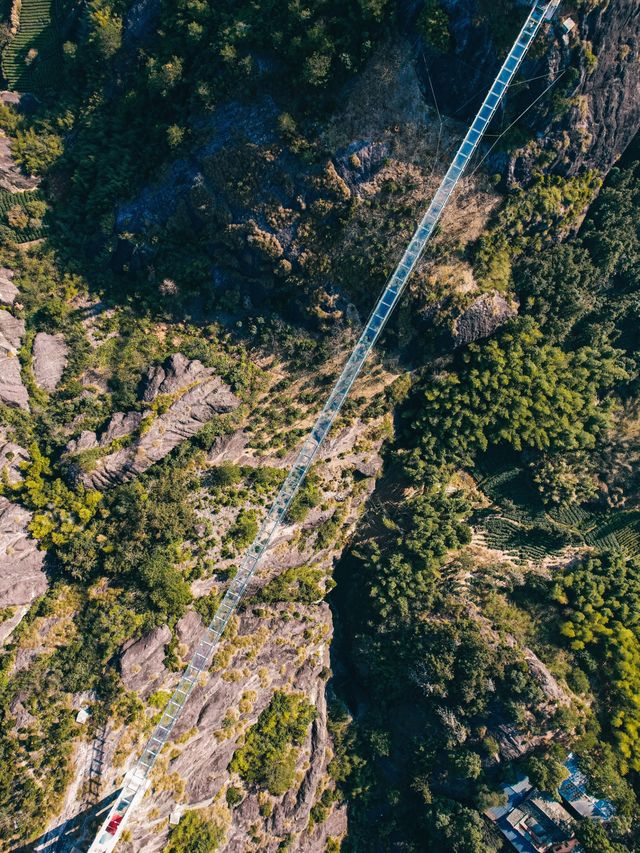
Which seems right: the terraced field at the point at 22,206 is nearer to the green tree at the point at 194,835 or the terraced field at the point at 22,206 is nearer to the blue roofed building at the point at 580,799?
the green tree at the point at 194,835

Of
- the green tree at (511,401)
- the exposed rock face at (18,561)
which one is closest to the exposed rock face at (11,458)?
the exposed rock face at (18,561)

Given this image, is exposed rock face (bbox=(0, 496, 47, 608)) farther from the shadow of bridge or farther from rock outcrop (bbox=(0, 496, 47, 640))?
the shadow of bridge

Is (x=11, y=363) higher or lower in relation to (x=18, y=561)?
higher

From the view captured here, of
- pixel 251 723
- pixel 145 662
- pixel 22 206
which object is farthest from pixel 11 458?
pixel 251 723

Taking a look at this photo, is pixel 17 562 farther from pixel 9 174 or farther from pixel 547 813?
pixel 547 813

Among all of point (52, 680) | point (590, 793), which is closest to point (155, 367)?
point (52, 680)

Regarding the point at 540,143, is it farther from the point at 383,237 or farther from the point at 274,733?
the point at 274,733
